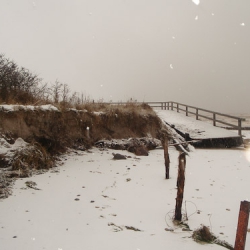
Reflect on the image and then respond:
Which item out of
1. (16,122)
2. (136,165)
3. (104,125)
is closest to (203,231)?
(136,165)

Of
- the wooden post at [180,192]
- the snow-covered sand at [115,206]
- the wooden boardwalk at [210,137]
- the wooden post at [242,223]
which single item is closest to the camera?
the wooden post at [242,223]

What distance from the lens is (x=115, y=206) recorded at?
441 cm

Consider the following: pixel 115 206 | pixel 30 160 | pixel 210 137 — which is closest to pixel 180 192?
pixel 115 206

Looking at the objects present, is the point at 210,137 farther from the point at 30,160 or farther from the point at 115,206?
the point at 30,160

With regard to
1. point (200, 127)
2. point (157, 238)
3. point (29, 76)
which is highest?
point (29, 76)

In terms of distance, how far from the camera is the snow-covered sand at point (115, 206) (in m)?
A: 3.27

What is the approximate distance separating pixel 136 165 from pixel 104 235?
12.6ft

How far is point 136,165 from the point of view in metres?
7.18

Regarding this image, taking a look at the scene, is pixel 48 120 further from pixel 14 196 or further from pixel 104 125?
pixel 14 196

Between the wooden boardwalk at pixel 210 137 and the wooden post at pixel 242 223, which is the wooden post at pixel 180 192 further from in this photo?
the wooden boardwalk at pixel 210 137

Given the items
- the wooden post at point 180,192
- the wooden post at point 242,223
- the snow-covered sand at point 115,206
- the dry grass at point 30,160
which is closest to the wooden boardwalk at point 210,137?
the snow-covered sand at point 115,206

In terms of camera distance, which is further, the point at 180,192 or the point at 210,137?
the point at 210,137

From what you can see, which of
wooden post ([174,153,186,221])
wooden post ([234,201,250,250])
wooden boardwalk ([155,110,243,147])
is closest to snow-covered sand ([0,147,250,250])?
wooden post ([174,153,186,221])

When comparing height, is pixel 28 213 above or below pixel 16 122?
below
